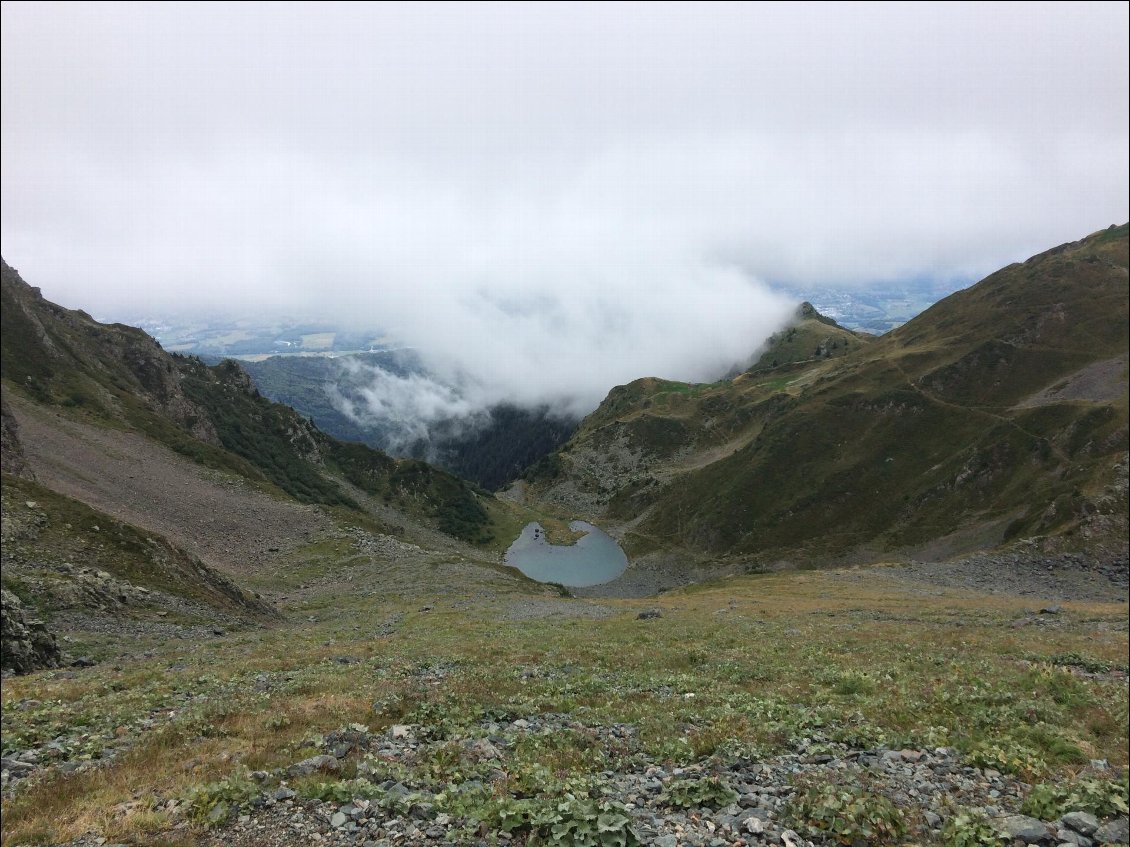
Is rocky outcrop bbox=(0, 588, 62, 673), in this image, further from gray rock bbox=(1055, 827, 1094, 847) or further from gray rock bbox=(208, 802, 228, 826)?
gray rock bbox=(1055, 827, 1094, 847)

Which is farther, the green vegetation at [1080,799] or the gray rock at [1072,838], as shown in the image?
the green vegetation at [1080,799]

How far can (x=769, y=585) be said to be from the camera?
306 ft

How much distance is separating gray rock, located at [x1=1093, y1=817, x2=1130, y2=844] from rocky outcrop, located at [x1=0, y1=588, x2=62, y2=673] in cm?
3573

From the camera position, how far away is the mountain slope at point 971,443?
118 metres

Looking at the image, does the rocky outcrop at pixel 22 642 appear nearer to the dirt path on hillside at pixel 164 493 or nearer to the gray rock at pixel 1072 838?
the gray rock at pixel 1072 838

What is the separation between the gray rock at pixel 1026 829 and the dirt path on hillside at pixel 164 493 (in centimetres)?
7975

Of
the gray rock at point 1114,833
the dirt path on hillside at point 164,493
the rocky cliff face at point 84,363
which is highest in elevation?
the rocky cliff face at point 84,363

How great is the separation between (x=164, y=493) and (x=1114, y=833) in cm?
10204

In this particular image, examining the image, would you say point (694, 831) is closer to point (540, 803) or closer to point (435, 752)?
point (540, 803)

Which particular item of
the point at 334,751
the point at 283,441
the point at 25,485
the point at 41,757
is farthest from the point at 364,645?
the point at 283,441

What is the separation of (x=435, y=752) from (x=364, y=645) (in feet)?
74.3

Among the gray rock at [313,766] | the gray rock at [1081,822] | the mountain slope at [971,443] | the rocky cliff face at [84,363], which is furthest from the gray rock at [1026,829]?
the rocky cliff face at [84,363]

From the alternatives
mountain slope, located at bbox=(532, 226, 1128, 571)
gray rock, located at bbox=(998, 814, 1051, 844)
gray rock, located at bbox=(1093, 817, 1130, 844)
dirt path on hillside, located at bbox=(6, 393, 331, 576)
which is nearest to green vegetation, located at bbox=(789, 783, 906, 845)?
gray rock, located at bbox=(998, 814, 1051, 844)

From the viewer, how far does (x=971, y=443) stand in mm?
146500
